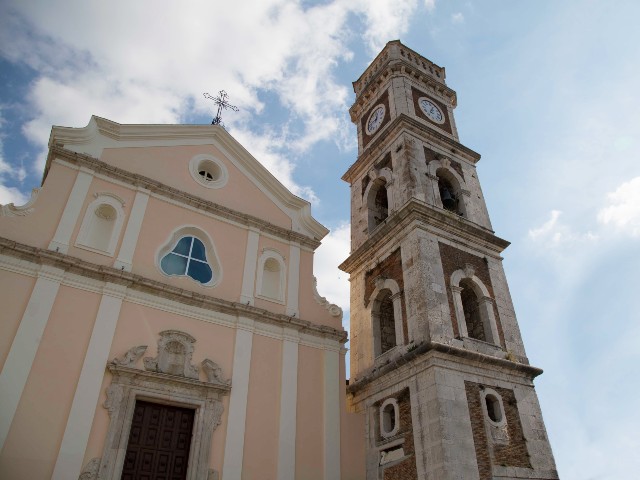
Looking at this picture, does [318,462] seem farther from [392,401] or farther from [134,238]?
[134,238]

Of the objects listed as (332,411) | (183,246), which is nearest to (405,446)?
(332,411)

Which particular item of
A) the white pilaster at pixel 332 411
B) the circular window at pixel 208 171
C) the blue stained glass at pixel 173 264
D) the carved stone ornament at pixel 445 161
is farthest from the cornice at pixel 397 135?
the blue stained glass at pixel 173 264

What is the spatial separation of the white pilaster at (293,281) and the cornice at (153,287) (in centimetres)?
45

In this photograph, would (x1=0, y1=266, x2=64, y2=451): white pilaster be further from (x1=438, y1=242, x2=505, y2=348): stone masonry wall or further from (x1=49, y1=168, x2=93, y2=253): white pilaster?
(x1=438, y1=242, x2=505, y2=348): stone masonry wall

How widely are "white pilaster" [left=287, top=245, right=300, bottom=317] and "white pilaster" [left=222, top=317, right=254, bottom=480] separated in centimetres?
137

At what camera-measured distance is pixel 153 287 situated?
11.4m

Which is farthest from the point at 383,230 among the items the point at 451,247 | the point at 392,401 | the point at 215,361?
the point at 215,361

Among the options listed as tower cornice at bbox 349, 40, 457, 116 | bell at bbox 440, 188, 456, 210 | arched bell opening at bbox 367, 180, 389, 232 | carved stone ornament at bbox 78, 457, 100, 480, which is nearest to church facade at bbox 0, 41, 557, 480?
carved stone ornament at bbox 78, 457, 100, 480

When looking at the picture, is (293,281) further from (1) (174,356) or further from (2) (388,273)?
(1) (174,356)

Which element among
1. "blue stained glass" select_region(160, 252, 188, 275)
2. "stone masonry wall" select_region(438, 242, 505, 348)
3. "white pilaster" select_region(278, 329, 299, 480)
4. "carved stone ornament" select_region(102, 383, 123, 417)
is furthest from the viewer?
"stone masonry wall" select_region(438, 242, 505, 348)

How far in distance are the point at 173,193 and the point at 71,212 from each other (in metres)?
2.54

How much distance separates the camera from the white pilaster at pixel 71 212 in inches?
432

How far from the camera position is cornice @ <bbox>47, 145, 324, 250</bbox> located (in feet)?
39.8

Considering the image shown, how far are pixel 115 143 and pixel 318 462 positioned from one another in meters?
9.40
